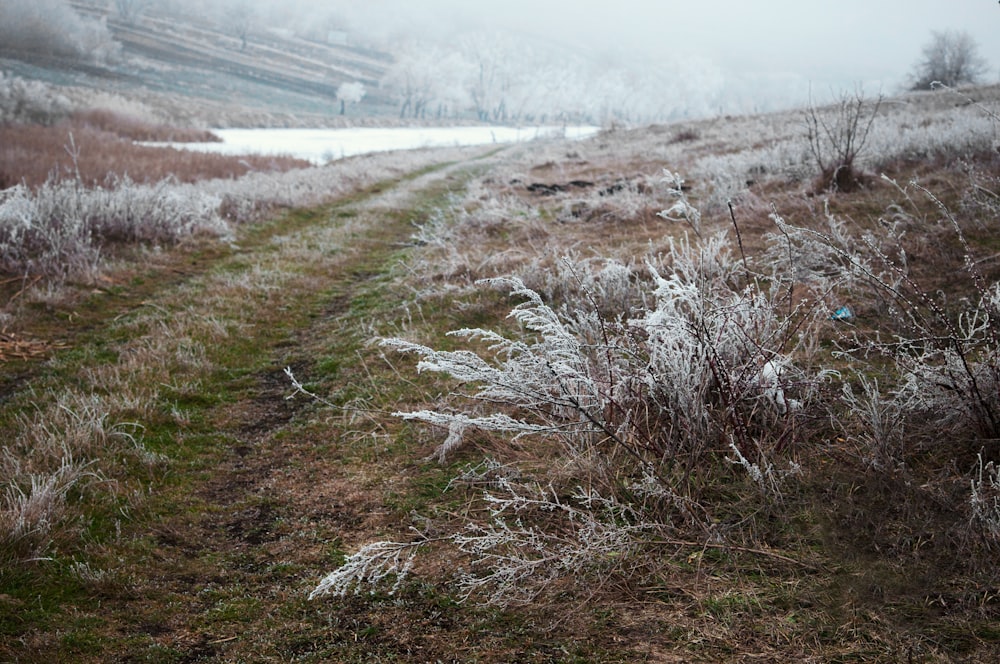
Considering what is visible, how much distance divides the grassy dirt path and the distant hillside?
98.6ft

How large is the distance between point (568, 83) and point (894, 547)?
354 feet

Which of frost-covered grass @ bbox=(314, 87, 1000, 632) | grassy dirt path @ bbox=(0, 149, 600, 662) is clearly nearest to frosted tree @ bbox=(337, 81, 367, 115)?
grassy dirt path @ bbox=(0, 149, 600, 662)

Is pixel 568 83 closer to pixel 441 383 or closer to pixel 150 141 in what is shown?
pixel 150 141

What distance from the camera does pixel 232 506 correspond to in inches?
125

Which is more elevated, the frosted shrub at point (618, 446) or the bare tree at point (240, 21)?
the bare tree at point (240, 21)

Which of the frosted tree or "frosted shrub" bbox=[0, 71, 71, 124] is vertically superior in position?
the frosted tree

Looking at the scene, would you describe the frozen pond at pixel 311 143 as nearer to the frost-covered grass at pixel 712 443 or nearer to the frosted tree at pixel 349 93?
the frosted tree at pixel 349 93

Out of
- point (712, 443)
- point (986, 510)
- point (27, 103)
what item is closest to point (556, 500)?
point (712, 443)

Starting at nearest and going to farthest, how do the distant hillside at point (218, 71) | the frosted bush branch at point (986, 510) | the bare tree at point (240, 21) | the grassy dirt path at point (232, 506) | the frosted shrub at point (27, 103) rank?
the frosted bush branch at point (986, 510), the grassy dirt path at point (232, 506), the frosted shrub at point (27, 103), the distant hillside at point (218, 71), the bare tree at point (240, 21)

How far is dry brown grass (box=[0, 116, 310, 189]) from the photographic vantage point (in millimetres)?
13367

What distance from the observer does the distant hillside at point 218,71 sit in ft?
119

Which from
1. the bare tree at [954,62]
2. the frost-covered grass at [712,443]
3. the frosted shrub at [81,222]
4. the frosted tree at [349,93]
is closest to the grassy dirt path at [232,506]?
the frost-covered grass at [712,443]

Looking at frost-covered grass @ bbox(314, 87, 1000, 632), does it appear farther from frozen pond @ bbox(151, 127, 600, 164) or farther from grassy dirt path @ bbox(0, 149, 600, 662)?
frozen pond @ bbox(151, 127, 600, 164)

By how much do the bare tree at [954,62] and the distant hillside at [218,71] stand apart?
135ft
